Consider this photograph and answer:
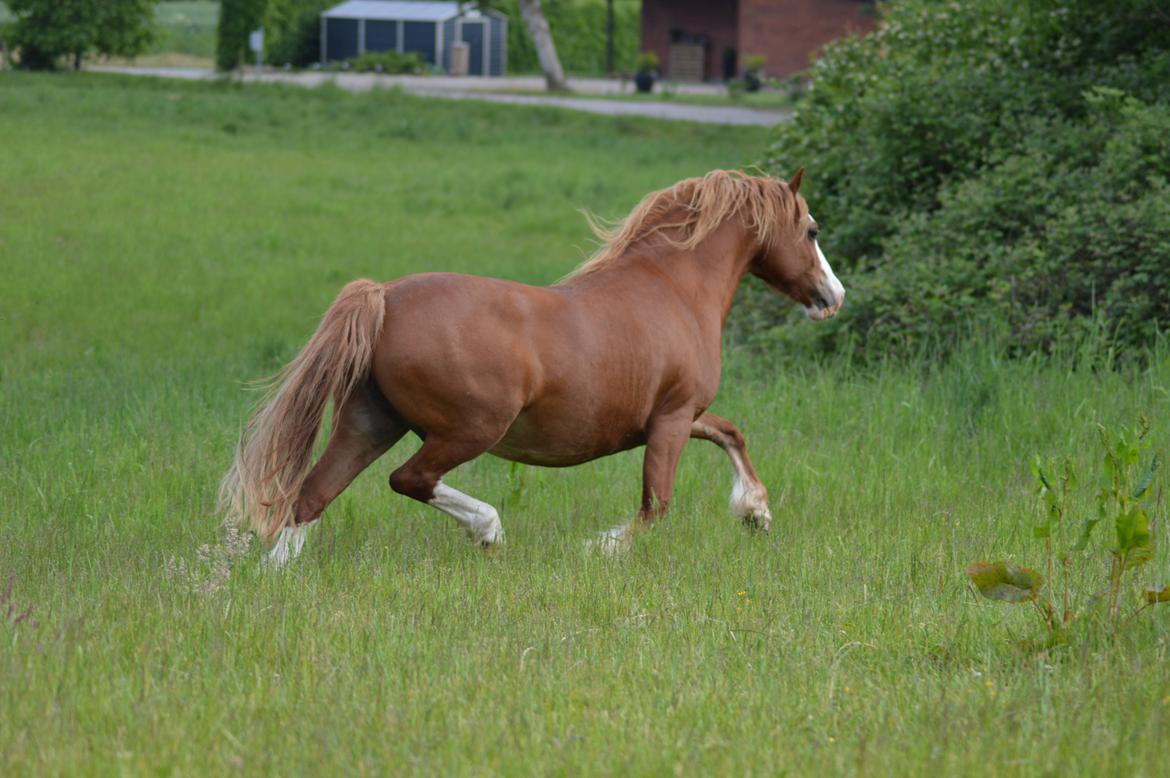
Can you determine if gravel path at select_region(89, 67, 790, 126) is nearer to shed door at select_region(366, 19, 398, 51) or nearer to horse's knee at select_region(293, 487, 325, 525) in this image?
shed door at select_region(366, 19, 398, 51)

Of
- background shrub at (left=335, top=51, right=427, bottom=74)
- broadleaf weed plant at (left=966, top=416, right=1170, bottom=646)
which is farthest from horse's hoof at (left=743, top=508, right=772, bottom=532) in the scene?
background shrub at (left=335, top=51, right=427, bottom=74)

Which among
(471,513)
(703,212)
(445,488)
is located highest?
(703,212)

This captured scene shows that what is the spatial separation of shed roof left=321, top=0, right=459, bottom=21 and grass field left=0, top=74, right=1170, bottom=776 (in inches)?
1764

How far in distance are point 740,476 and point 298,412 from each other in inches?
83.0

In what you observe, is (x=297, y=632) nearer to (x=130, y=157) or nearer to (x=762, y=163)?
(x=762, y=163)

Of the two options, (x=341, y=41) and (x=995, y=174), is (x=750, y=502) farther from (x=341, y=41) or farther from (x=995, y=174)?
(x=341, y=41)

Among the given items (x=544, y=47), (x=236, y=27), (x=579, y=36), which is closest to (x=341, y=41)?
(x=579, y=36)

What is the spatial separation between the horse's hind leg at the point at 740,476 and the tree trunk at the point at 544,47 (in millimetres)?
38818

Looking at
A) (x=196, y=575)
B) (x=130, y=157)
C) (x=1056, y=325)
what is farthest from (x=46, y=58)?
(x=196, y=575)

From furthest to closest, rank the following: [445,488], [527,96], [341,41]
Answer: [341,41] → [527,96] → [445,488]

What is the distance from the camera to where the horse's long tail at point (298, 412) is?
17.6 feet

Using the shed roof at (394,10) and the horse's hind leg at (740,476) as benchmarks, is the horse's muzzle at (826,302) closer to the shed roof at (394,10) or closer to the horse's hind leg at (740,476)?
the horse's hind leg at (740,476)

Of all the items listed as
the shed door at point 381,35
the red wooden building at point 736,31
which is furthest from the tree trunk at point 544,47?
the shed door at point 381,35

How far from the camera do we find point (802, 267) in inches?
268
